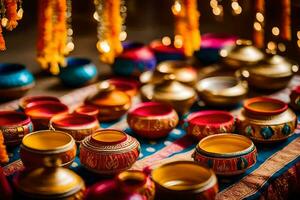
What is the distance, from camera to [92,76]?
268cm

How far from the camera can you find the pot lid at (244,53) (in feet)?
9.03

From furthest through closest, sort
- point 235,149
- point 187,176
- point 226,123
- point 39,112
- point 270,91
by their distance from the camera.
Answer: point 270,91 → point 39,112 → point 226,123 → point 235,149 → point 187,176

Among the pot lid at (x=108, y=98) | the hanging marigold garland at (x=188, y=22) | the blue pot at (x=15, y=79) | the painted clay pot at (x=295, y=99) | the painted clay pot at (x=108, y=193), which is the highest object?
the hanging marigold garland at (x=188, y=22)

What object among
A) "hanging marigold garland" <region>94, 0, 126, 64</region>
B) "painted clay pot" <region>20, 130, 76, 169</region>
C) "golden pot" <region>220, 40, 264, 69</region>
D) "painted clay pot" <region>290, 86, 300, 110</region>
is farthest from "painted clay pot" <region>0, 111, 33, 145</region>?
"golden pot" <region>220, 40, 264, 69</region>

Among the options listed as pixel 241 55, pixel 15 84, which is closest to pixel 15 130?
pixel 15 84

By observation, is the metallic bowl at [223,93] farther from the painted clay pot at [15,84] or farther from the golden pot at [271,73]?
the painted clay pot at [15,84]

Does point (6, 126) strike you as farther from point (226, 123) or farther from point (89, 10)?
point (89, 10)

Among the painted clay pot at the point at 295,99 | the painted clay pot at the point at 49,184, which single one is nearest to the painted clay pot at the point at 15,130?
the painted clay pot at the point at 49,184

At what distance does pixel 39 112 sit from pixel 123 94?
34 centimetres

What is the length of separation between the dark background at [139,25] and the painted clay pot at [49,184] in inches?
64.2

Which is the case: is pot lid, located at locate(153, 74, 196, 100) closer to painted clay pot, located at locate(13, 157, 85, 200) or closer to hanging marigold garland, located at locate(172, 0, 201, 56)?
hanging marigold garland, located at locate(172, 0, 201, 56)

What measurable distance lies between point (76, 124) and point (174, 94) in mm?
444

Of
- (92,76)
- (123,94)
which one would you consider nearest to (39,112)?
(123,94)

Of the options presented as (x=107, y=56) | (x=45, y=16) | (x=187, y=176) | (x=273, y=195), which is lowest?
(x=273, y=195)
